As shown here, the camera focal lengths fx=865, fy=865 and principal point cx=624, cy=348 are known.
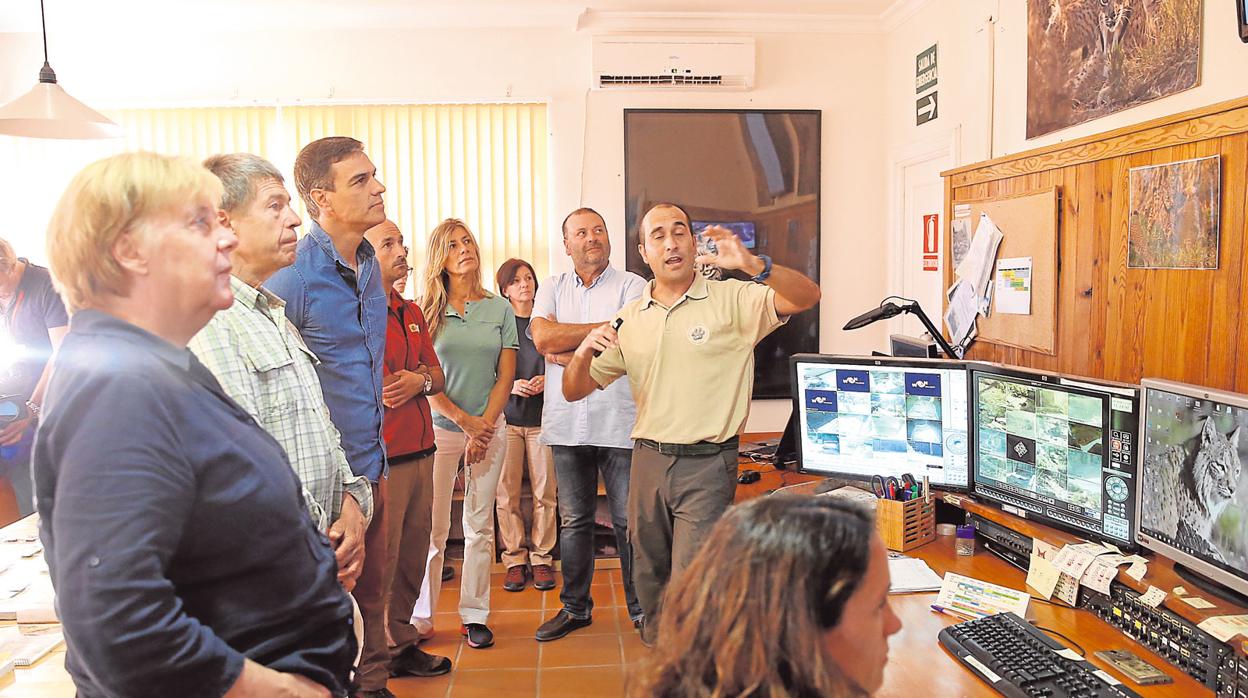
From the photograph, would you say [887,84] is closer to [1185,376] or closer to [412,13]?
[412,13]

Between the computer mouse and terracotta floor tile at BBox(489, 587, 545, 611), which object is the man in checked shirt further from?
terracotta floor tile at BBox(489, 587, 545, 611)

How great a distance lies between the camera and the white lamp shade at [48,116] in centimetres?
292

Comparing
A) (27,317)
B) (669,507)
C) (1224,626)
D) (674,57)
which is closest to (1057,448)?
(1224,626)

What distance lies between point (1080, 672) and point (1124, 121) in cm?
→ 210

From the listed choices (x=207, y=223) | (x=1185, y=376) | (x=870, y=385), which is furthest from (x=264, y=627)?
(x=1185, y=376)

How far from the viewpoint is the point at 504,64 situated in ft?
16.6

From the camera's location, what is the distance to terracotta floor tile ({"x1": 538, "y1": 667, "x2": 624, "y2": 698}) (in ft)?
10.1

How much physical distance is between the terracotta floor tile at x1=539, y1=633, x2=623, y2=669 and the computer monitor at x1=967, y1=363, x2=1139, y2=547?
1599mm

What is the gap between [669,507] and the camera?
2.79 meters

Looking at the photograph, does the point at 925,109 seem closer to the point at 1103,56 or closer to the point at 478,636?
the point at 1103,56

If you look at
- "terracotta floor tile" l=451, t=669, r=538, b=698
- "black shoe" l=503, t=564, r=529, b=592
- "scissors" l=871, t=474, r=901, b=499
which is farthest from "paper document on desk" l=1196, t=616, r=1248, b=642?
"black shoe" l=503, t=564, r=529, b=592

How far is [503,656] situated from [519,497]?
1021mm

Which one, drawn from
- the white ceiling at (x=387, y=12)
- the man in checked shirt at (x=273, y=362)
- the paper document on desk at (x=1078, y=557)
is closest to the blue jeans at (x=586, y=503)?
the man in checked shirt at (x=273, y=362)

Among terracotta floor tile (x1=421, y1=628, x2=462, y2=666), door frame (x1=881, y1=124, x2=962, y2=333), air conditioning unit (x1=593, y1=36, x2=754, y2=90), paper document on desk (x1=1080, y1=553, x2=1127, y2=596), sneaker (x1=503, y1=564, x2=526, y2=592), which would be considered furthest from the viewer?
air conditioning unit (x1=593, y1=36, x2=754, y2=90)
